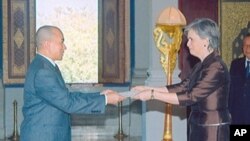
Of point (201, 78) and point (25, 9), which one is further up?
point (25, 9)

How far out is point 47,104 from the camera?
4355 mm

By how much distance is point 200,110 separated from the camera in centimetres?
421

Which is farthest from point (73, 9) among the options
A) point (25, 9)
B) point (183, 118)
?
point (183, 118)

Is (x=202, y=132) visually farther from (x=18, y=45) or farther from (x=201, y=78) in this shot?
(x=18, y=45)

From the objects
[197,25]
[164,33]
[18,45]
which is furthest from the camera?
[18,45]

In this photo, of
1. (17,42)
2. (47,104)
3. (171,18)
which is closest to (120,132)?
(17,42)

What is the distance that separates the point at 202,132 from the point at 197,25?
71 cm

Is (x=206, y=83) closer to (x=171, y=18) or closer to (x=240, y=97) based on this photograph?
(x=171, y=18)

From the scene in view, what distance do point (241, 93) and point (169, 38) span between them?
3.20 feet

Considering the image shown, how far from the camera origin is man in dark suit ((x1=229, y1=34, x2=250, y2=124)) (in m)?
6.87

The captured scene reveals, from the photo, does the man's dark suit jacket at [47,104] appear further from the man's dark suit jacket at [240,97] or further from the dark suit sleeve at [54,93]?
the man's dark suit jacket at [240,97]

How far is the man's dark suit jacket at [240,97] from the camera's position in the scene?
686cm

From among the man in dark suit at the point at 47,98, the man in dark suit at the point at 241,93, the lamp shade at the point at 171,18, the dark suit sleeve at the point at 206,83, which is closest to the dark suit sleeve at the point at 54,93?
the man in dark suit at the point at 47,98

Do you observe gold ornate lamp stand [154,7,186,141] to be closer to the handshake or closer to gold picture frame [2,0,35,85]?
the handshake
